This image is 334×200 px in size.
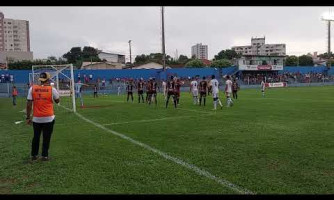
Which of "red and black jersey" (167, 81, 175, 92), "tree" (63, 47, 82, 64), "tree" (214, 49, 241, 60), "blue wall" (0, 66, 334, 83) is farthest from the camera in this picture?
"tree" (214, 49, 241, 60)

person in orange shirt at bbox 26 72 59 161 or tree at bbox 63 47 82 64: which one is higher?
tree at bbox 63 47 82 64

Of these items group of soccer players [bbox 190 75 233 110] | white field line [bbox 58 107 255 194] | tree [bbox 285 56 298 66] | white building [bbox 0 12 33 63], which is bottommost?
white field line [bbox 58 107 255 194]

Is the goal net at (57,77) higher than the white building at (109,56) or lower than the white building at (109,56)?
lower

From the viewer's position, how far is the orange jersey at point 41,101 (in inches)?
317

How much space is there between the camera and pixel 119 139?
10547 mm

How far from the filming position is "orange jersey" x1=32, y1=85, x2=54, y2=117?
805cm

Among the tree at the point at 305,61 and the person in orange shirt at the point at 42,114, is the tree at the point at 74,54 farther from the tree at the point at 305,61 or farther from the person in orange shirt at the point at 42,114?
the person in orange shirt at the point at 42,114

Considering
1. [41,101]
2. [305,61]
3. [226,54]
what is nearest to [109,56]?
[226,54]

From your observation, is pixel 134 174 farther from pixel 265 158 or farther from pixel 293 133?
pixel 293 133

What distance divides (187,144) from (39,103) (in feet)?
12.5

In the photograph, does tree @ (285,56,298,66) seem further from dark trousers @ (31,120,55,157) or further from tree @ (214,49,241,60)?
dark trousers @ (31,120,55,157)

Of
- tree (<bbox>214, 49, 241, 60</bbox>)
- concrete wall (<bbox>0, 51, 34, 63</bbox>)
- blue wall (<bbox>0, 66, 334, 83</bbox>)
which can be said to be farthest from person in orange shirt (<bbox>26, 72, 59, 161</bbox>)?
tree (<bbox>214, 49, 241, 60</bbox>)

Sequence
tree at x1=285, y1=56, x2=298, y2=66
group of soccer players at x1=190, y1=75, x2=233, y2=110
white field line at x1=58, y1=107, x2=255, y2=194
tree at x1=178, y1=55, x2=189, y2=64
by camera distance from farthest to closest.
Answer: tree at x1=178, y1=55, x2=189, y2=64, tree at x1=285, y1=56, x2=298, y2=66, group of soccer players at x1=190, y1=75, x2=233, y2=110, white field line at x1=58, y1=107, x2=255, y2=194

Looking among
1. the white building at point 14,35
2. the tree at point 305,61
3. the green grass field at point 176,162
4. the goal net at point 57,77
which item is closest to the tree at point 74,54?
the white building at point 14,35
